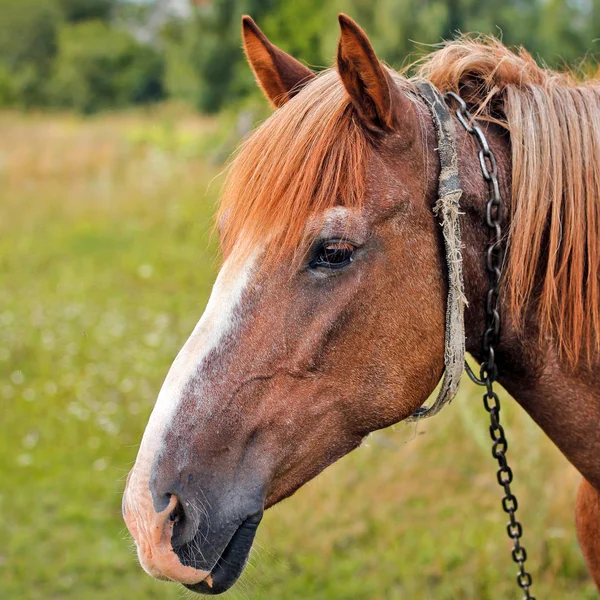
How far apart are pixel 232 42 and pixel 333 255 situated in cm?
1419

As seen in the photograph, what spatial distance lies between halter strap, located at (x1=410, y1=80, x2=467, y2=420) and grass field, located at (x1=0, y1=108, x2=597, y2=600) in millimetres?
734

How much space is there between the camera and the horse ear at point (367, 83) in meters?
1.65

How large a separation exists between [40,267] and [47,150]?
288 inches

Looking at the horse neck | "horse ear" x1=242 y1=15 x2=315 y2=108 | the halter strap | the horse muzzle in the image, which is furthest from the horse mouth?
"horse ear" x1=242 y1=15 x2=315 y2=108

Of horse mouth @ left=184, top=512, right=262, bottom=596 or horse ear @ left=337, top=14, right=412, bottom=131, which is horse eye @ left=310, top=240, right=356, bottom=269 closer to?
horse ear @ left=337, top=14, right=412, bottom=131

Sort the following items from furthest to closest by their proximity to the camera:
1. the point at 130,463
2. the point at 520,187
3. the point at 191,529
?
1. the point at 130,463
2. the point at 520,187
3. the point at 191,529

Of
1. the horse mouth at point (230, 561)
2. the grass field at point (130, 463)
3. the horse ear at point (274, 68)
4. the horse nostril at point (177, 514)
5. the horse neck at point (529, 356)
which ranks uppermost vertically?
the horse ear at point (274, 68)

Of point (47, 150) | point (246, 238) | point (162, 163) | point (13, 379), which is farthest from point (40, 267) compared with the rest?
point (246, 238)

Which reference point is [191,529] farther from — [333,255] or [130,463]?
[130,463]

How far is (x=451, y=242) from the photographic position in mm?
1777

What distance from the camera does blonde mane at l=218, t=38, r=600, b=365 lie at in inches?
69.6

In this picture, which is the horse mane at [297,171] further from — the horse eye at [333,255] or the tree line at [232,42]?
the tree line at [232,42]

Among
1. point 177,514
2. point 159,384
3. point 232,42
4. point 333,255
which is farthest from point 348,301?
point 232,42

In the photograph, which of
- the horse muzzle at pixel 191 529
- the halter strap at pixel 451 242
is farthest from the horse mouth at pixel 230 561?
the halter strap at pixel 451 242
